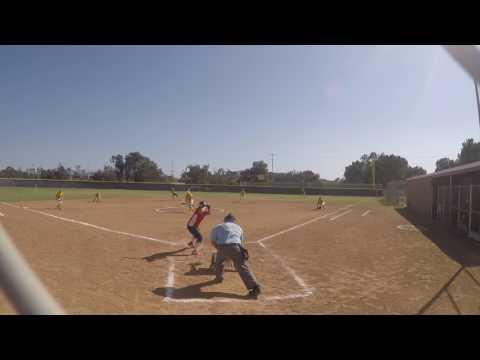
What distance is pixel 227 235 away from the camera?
680cm

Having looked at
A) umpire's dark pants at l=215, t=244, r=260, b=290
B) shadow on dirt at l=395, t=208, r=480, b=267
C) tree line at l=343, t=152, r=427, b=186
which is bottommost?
shadow on dirt at l=395, t=208, r=480, b=267

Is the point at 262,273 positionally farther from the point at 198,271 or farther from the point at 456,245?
the point at 456,245

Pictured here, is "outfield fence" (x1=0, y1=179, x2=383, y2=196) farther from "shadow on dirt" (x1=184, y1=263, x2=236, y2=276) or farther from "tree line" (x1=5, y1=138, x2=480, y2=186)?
"shadow on dirt" (x1=184, y1=263, x2=236, y2=276)

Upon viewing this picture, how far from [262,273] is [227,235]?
1.88m

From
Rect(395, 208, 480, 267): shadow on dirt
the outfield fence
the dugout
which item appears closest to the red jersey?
Rect(395, 208, 480, 267): shadow on dirt

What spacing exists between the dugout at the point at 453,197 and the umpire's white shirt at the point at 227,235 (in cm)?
1005

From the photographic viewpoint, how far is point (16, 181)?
54531 millimetres

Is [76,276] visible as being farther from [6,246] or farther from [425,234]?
[425,234]

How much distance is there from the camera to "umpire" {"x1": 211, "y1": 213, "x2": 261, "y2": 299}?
6.32 m

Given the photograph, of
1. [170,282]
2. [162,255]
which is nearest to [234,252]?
[170,282]

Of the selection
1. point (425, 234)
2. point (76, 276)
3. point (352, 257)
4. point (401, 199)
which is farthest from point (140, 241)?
point (401, 199)

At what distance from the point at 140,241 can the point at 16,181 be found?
53.6 metres

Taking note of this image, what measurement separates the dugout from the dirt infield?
197 cm

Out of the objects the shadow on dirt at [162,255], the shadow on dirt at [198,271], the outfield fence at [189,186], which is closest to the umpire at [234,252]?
the shadow on dirt at [198,271]
